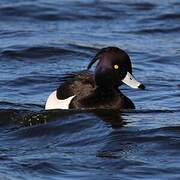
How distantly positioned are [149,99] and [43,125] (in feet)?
8.40

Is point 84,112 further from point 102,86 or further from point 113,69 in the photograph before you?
point 113,69

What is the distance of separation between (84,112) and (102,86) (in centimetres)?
53

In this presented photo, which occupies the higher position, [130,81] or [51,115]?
[130,81]

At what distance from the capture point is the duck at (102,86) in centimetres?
1276

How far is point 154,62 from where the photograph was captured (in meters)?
16.9

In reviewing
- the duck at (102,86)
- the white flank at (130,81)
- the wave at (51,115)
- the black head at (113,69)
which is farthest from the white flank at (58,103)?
the white flank at (130,81)

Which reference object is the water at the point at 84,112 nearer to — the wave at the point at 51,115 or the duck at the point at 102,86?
the wave at the point at 51,115

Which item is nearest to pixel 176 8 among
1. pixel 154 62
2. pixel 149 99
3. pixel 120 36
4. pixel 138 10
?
pixel 138 10

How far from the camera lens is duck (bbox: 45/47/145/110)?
502 inches

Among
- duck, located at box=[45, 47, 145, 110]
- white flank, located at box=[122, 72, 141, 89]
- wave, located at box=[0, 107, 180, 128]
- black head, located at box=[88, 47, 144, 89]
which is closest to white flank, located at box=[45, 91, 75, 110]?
duck, located at box=[45, 47, 145, 110]

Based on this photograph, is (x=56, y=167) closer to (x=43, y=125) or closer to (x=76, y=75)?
(x=43, y=125)

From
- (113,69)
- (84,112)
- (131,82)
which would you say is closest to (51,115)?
(84,112)

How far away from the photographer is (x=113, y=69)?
12.9 metres

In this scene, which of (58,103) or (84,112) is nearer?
(84,112)
